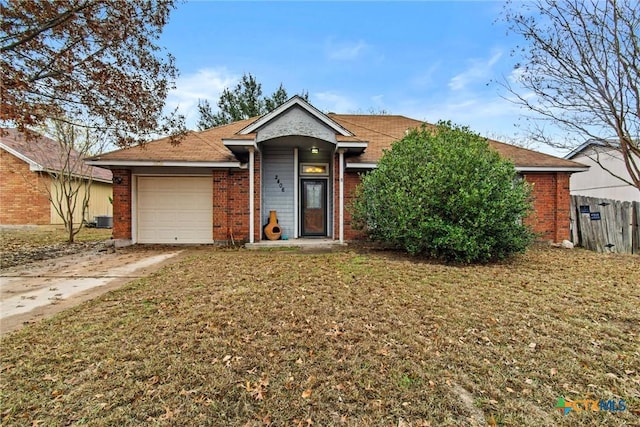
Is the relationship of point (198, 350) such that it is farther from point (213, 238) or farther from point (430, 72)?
point (430, 72)

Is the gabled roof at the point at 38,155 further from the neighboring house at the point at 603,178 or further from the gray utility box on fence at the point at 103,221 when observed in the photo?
the neighboring house at the point at 603,178

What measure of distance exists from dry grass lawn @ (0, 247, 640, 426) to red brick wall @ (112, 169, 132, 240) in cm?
587

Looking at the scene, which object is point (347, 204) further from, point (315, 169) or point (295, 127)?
point (295, 127)

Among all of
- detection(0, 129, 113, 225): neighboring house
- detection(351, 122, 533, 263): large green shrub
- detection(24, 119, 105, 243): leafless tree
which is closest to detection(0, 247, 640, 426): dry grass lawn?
detection(351, 122, 533, 263): large green shrub

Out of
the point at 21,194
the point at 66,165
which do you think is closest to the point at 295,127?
the point at 66,165

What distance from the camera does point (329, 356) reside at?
9.41 ft

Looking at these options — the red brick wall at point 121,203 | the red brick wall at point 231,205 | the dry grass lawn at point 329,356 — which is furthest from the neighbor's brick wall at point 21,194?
the dry grass lawn at point 329,356

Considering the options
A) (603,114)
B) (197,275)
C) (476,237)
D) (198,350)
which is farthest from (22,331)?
(603,114)

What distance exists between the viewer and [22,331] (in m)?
3.46

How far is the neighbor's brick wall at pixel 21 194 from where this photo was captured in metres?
15.5

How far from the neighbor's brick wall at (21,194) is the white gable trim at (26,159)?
21 cm

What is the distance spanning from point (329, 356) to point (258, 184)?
7.47 m

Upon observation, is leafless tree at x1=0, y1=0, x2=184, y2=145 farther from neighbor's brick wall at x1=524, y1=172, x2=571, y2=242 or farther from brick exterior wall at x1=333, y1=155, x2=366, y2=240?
neighbor's brick wall at x1=524, y1=172, x2=571, y2=242

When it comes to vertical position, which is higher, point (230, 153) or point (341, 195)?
point (230, 153)
